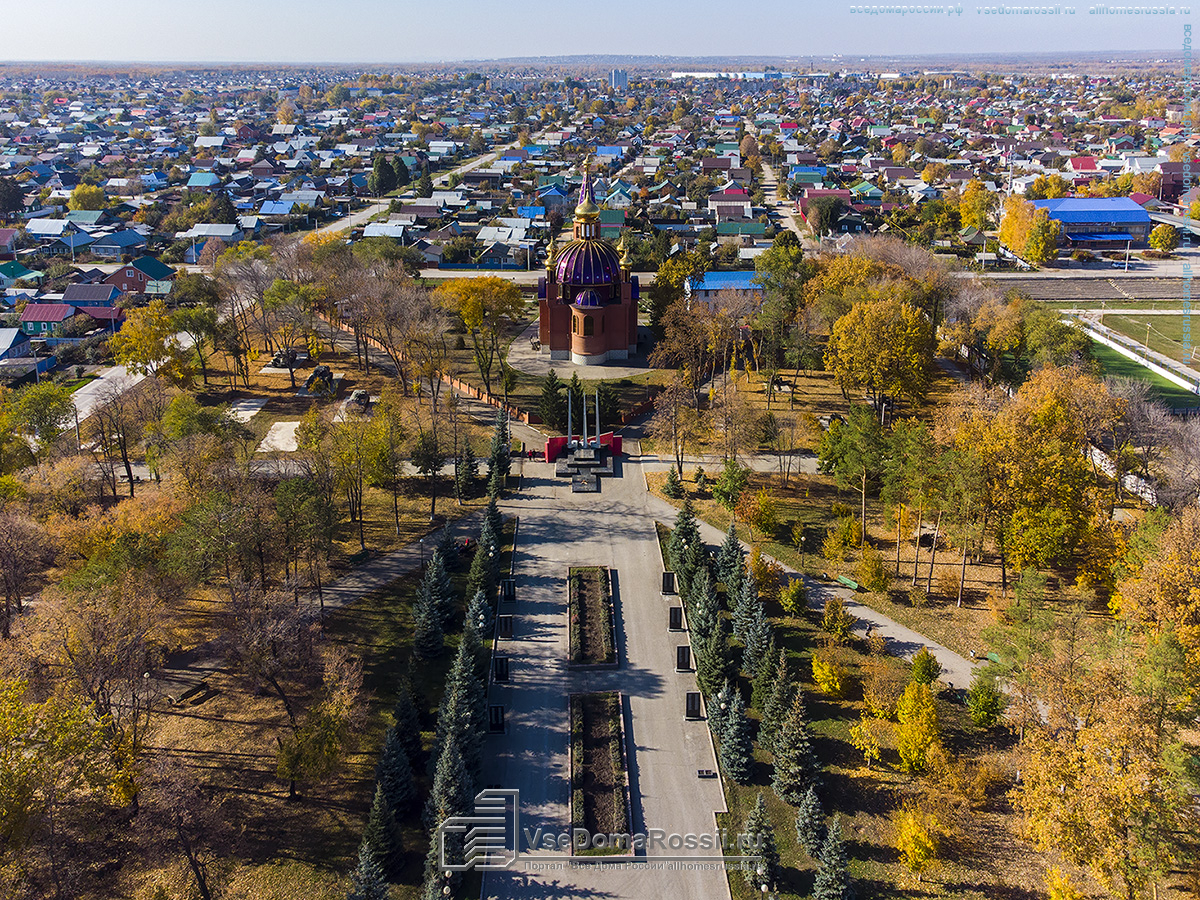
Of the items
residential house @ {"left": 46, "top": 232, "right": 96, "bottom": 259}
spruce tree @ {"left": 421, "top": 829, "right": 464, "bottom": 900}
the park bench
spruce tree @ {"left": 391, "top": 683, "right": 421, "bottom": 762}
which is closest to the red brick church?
the park bench

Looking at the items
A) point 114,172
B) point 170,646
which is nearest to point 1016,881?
point 170,646

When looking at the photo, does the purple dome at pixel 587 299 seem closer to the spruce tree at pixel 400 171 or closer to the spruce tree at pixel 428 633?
the spruce tree at pixel 428 633

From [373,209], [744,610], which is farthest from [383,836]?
[373,209]

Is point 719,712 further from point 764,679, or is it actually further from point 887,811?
point 887,811

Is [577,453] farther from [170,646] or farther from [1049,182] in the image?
[1049,182]

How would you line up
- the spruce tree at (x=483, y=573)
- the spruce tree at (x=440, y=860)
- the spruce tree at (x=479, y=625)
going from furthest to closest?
the spruce tree at (x=483, y=573)
the spruce tree at (x=479, y=625)
the spruce tree at (x=440, y=860)

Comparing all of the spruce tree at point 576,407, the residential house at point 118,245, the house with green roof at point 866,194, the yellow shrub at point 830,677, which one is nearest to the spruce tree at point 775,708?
the yellow shrub at point 830,677

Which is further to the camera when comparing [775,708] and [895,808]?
[775,708]
